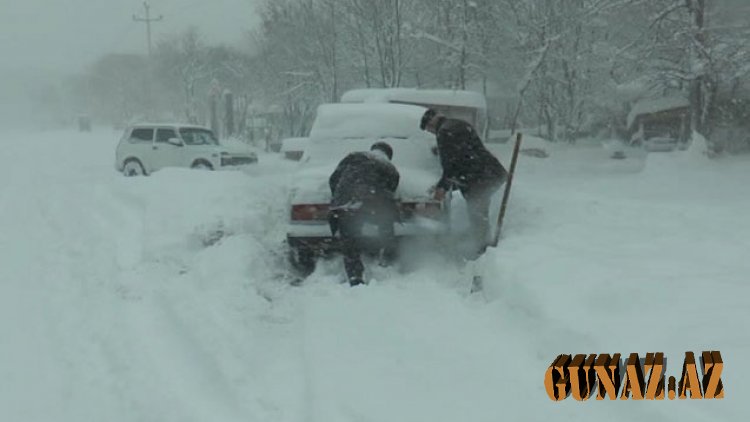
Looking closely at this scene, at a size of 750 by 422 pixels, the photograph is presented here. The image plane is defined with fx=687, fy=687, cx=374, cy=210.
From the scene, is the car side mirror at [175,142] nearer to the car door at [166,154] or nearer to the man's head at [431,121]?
the car door at [166,154]

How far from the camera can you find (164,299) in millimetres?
5703

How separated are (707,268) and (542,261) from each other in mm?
1216

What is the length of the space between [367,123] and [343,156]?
61 cm

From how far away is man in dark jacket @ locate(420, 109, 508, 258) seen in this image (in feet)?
22.6

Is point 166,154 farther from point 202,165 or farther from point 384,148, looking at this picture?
point 384,148

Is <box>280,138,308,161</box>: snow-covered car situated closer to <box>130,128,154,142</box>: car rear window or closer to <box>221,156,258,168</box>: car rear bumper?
<box>221,156,258,168</box>: car rear bumper

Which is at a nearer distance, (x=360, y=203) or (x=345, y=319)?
(x=345, y=319)

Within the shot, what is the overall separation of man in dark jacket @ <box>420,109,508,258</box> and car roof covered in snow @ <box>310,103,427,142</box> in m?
1.01

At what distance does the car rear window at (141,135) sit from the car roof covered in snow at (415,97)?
229 inches

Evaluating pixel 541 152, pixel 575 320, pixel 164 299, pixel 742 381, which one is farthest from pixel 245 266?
pixel 541 152

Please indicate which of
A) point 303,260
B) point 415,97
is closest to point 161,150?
point 415,97

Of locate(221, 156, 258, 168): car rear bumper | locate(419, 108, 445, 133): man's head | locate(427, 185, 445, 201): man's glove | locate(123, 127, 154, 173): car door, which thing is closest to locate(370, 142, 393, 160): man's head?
locate(419, 108, 445, 133): man's head

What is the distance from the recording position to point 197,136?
65.3 ft

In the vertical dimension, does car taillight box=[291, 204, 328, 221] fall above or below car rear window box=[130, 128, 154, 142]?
below
